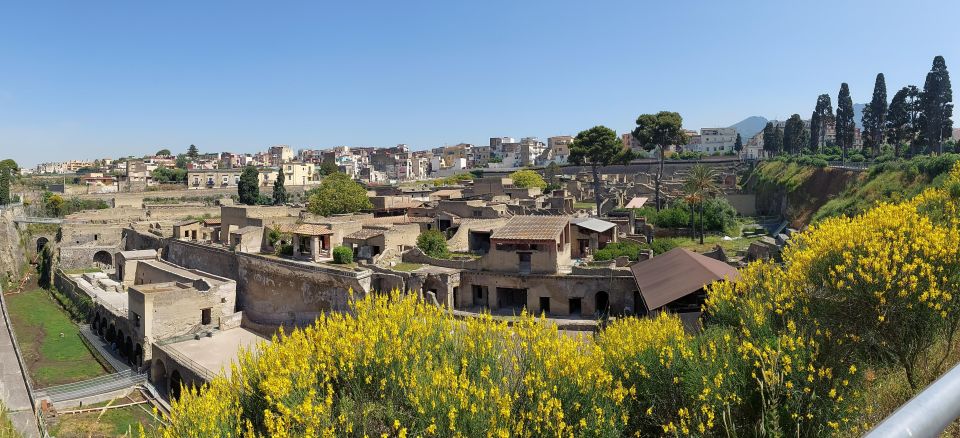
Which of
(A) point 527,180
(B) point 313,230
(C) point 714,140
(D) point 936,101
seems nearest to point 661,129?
(A) point 527,180

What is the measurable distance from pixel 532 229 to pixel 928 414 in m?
25.8

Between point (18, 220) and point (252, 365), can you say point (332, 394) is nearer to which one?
point (252, 365)

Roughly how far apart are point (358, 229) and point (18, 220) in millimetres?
35340

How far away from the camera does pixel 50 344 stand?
96.2 ft

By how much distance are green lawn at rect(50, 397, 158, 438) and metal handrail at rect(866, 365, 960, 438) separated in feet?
66.7

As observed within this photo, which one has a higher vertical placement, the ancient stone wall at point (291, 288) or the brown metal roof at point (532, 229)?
the brown metal roof at point (532, 229)

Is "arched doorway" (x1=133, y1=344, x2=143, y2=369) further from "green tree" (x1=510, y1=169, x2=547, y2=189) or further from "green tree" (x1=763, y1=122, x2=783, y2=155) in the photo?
"green tree" (x1=763, y1=122, x2=783, y2=155)

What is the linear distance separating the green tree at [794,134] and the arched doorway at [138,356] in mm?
79268

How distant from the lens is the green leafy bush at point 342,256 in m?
29.8

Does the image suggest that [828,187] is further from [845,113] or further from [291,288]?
[291,288]

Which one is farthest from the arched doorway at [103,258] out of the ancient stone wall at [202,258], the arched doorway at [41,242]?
the arched doorway at [41,242]

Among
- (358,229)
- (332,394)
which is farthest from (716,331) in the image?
(358,229)

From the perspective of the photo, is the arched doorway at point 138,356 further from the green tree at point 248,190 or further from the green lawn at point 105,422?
the green tree at point 248,190

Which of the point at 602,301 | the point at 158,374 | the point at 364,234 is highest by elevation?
the point at 364,234
